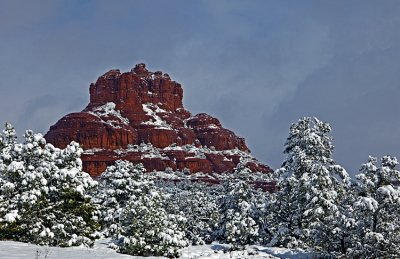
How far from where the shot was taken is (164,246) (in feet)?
83.8

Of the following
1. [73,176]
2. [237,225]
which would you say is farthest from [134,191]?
[73,176]

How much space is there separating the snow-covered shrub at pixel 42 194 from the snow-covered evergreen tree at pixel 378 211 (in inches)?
483

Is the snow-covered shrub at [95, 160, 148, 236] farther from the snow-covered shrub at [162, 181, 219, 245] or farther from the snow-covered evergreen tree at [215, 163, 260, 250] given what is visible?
the snow-covered shrub at [162, 181, 219, 245]

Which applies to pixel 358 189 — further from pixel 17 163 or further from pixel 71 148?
pixel 17 163

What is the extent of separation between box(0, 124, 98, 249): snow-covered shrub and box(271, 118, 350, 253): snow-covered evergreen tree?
11.5m

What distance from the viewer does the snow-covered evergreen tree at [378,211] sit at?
23.0 m

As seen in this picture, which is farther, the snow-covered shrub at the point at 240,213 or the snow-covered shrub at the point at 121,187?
the snow-covered shrub at the point at 240,213

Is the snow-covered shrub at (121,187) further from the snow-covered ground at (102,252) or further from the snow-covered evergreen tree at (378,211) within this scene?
the snow-covered evergreen tree at (378,211)

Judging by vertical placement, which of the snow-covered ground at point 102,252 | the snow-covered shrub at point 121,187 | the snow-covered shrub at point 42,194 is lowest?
the snow-covered ground at point 102,252

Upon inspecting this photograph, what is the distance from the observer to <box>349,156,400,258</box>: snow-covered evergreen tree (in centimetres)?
2303

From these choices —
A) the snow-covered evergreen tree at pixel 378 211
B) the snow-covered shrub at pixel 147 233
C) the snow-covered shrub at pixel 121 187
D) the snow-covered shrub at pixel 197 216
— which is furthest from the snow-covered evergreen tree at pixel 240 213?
the snow-covered evergreen tree at pixel 378 211

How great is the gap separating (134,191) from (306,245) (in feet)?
40.0

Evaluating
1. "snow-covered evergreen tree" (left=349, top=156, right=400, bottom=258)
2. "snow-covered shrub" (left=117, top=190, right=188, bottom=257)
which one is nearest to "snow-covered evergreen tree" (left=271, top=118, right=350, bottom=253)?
"snow-covered evergreen tree" (left=349, top=156, right=400, bottom=258)

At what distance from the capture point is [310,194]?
29.0 meters
